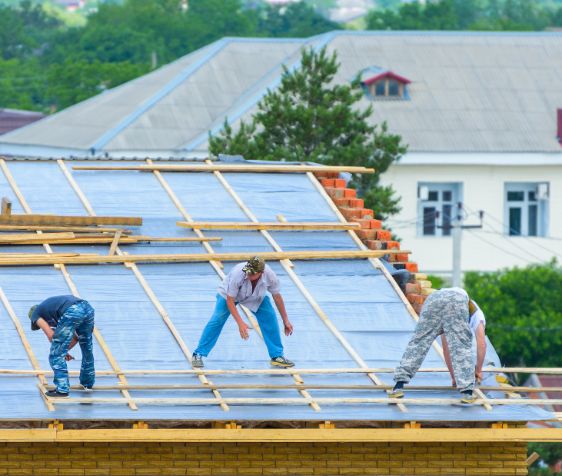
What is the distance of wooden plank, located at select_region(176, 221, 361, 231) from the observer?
27141 millimetres

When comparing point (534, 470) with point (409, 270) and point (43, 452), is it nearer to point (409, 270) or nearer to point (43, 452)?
point (409, 270)

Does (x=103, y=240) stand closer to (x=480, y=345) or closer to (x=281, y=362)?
(x=281, y=362)

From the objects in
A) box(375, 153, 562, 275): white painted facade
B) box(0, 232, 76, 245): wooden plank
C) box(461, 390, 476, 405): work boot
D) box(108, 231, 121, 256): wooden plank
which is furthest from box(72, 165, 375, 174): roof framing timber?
box(375, 153, 562, 275): white painted facade

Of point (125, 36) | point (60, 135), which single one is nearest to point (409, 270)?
point (60, 135)

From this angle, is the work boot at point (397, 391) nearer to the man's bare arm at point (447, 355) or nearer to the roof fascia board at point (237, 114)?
the man's bare arm at point (447, 355)

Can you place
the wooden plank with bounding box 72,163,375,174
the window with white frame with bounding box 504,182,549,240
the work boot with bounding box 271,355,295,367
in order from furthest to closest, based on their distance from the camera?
the window with white frame with bounding box 504,182,549,240, the wooden plank with bounding box 72,163,375,174, the work boot with bounding box 271,355,295,367

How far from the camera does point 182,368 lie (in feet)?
78.0

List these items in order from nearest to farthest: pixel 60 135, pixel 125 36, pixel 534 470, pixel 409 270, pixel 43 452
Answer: pixel 43 452
pixel 409 270
pixel 534 470
pixel 60 135
pixel 125 36

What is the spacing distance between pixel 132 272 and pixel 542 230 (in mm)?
47733

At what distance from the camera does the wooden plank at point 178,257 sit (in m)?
25.4

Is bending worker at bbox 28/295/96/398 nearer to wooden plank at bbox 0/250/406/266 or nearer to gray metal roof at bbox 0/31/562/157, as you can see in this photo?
wooden plank at bbox 0/250/406/266

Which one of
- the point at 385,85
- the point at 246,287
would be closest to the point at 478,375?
the point at 246,287

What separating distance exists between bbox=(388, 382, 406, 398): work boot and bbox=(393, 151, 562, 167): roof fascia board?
150 ft

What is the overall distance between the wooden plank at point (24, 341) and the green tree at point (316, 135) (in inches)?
890
